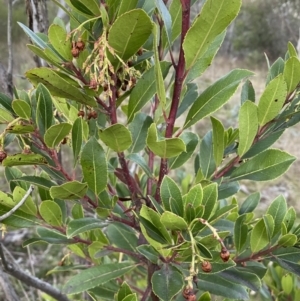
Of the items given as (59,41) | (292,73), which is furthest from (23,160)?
(292,73)

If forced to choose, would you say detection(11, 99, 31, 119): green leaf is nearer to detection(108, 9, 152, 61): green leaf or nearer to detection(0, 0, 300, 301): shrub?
detection(0, 0, 300, 301): shrub

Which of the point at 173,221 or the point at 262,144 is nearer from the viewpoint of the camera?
the point at 173,221

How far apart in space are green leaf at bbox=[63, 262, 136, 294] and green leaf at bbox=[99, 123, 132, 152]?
227 mm

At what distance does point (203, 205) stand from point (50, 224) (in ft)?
0.80

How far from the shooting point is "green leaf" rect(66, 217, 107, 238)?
0.51 metres

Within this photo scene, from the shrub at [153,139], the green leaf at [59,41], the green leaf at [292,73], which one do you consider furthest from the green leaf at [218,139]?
the green leaf at [59,41]

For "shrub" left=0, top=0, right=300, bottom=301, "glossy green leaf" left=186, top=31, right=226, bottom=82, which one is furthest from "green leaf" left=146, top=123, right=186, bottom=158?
"glossy green leaf" left=186, top=31, right=226, bottom=82

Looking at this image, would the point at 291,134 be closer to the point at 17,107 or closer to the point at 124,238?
the point at 124,238

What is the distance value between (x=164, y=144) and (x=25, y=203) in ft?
0.77

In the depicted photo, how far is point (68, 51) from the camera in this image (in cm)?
49

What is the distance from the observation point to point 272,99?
1.65 ft

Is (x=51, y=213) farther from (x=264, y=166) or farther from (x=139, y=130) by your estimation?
(x=264, y=166)

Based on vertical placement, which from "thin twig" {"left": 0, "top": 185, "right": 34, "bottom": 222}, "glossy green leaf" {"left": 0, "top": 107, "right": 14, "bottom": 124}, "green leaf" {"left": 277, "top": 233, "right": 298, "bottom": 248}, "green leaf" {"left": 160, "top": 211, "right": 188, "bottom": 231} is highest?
"glossy green leaf" {"left": 0, "top": 107, "right": 14, "bottom": 124}

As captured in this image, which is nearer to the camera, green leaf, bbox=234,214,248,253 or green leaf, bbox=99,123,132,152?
green leaf, bbox=99,123,132,152
